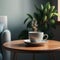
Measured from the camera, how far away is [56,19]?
2438 mm

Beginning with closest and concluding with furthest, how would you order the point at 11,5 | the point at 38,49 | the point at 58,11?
1. the point at 38,49
2. the point at 58,11
3. the point at 11,5

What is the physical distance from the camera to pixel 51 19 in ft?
7.30

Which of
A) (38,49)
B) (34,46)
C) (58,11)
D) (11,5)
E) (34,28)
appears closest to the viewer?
(38,49)

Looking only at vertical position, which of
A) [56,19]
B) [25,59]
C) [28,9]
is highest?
[28,9]

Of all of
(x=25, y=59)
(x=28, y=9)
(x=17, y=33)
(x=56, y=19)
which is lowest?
(x=25, y=59)

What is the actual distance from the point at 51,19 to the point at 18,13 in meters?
0.63

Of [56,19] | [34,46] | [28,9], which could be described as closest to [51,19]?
[56,19]

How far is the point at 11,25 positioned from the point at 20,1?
1.32 ft

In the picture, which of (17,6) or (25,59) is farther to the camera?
(17,6)

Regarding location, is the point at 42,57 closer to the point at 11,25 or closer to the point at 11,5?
the point at 11,25

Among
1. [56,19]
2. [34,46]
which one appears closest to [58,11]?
[56,19]

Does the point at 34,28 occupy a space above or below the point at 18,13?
below

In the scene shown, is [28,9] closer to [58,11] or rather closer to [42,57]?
[58,11]

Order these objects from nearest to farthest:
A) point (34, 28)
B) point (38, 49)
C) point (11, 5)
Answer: point (38, 49)
point (34, 28)
point (11, 5)
